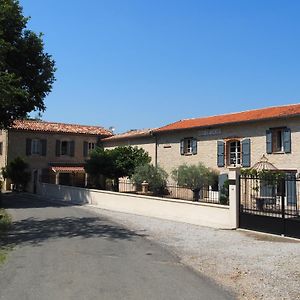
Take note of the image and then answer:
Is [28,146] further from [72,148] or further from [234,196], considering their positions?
[234,196]

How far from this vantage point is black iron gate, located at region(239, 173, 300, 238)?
13333 mm

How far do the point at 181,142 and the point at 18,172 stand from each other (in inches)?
592

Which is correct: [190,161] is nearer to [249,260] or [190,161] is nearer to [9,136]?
[9,136]

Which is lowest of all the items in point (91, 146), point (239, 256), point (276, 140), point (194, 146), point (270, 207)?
point (239, 256)

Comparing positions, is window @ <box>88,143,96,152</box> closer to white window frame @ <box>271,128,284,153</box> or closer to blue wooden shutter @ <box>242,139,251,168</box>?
blue wooden shutter @ <box>242,139,251,168</box>

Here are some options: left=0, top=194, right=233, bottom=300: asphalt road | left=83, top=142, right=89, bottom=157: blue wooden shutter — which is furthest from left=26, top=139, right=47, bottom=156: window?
left=0, top=194, right=233, bottom=300: asphalt road

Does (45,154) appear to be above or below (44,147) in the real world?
below

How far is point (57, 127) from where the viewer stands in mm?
41500

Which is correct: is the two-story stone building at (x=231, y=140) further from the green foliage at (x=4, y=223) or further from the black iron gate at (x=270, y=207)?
the green foliage at (x=4, y=223)

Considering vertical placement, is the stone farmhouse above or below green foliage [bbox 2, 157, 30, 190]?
above

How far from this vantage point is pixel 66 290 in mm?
6820

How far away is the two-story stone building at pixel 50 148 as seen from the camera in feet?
125

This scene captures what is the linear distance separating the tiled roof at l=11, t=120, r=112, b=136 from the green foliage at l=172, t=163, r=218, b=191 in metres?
17.2

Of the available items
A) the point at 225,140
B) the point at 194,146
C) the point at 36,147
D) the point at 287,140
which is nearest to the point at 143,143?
the point at 194,146
